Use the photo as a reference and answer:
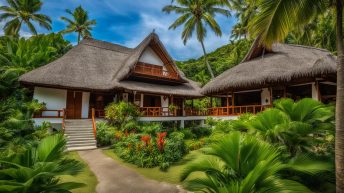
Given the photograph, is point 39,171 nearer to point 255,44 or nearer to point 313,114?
point 313,114

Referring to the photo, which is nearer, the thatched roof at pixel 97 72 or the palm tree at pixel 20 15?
the thatched roof at pixel 97 72

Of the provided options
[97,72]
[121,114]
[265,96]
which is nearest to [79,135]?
[121,114]

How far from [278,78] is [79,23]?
97.2ft

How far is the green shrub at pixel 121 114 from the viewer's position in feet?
48.4

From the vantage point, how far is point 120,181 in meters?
7.06

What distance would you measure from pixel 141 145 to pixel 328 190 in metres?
7.03

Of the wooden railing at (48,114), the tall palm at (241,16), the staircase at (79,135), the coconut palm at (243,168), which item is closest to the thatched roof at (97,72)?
the wooden railing at (48,114)

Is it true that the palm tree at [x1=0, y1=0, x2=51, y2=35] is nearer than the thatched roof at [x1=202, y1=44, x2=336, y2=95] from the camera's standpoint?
No

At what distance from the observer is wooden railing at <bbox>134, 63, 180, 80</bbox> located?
18778 millimetres

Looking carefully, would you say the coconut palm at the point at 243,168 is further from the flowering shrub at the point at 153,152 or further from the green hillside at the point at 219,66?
the green hillside at the point at 219,66

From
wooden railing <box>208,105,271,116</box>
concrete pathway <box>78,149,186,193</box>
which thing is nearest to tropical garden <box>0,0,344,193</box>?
concrete pathway <box>78,149,186,193</box>

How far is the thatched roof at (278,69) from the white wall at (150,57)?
5.56 metres

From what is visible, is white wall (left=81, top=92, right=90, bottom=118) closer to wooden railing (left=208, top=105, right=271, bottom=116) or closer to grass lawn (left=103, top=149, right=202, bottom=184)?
grass lawn (left=103, top=149, right=202, bottom=184)

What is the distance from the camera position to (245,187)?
9.23ft
